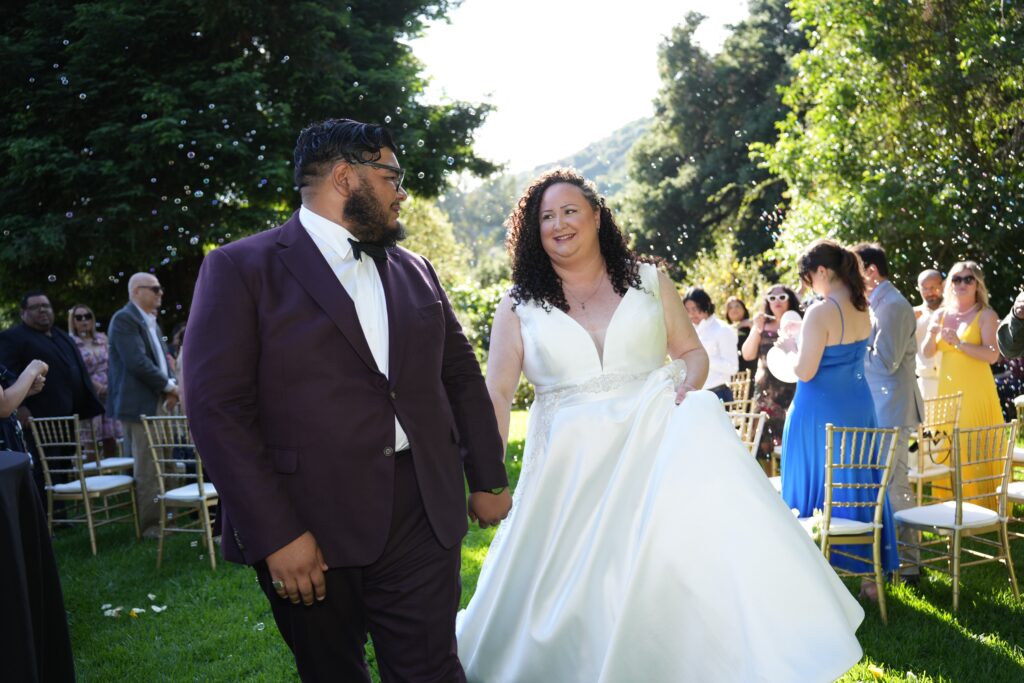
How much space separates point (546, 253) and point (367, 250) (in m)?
1.77

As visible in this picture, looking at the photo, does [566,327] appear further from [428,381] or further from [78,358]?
[78,358]

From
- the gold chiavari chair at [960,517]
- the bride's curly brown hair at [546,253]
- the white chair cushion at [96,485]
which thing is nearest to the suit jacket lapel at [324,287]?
the bride's curly brown hair at [546,253]

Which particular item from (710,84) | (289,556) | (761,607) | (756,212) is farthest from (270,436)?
(710,84)

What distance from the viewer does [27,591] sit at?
3.03m

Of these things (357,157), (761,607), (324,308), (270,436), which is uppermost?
(357,157)

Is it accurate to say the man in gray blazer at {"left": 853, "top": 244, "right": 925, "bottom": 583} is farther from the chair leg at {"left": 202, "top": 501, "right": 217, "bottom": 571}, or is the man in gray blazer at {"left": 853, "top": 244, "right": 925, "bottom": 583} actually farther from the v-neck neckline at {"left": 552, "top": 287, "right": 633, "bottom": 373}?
the chair leg at {"left": 202, "top": 501, "right": 217, "bottom": 571}

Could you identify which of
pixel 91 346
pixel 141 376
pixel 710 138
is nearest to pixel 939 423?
pixel 141 376

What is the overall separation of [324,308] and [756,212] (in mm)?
31892

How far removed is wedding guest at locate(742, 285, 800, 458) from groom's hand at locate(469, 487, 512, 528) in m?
5.52

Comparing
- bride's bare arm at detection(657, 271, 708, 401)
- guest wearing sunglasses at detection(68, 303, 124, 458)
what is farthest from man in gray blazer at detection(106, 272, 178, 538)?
bride's bare arm at detection(657, 271, 708, 401)

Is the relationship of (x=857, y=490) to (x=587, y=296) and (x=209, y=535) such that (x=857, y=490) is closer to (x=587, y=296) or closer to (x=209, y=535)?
(x=587, y=296)

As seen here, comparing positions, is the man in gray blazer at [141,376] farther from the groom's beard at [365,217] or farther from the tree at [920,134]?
the tree at [920,134]

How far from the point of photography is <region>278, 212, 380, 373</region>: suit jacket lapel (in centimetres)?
254

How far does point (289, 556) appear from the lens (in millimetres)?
2404
